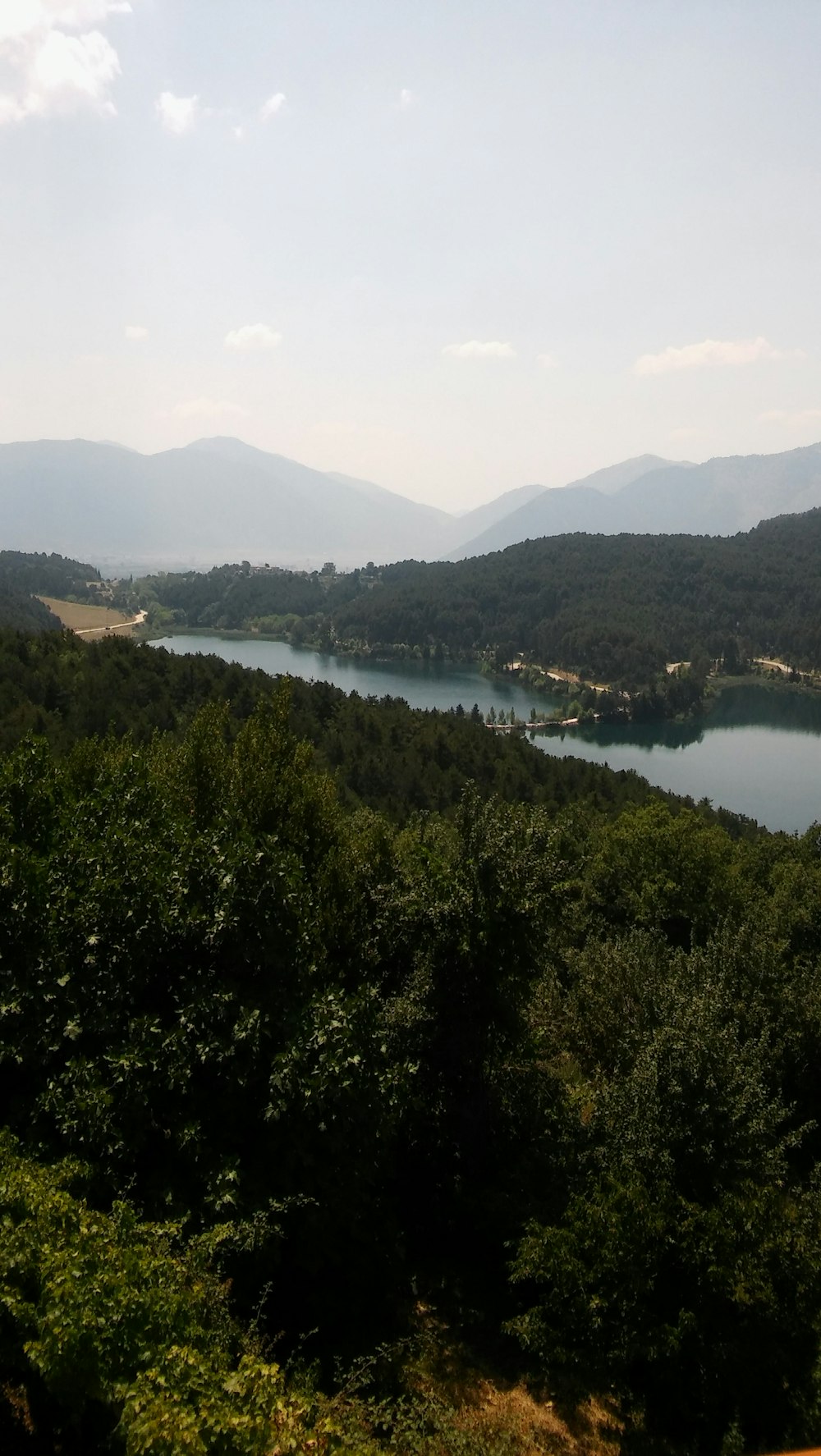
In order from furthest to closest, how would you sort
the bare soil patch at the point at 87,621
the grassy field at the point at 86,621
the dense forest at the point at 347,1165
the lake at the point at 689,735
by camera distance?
the grassy field at the point at 86,621
the bare soil patch at the point at 87,621
the lake at the point at 689,735
the dense forest at the point at 347,1165

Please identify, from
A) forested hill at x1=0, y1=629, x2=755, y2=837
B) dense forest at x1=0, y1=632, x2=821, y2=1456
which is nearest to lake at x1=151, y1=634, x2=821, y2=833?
forested hill at x1=0, y1=629, x2=755, y2=837

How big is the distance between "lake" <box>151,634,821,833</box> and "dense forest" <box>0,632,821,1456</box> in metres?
68.4

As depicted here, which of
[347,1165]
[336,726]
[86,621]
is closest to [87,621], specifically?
[86,621]

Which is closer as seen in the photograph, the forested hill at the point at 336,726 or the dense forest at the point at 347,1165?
the dense forest at the point at 347,1165

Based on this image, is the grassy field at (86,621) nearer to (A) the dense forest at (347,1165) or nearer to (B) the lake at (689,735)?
(B) the lake at (689,735)

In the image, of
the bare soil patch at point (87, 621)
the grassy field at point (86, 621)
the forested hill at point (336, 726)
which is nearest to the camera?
the forested hill at point (336, 726)

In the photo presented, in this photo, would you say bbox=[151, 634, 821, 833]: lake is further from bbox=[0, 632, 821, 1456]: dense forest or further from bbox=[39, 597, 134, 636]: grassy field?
bbox=[0, 632, 821, 1456]: dense forest

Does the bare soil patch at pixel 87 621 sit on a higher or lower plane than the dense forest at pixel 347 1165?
higher

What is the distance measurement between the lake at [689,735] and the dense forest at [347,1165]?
68.4 metres

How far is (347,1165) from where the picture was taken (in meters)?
9.82

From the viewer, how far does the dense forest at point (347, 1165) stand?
22.7ft

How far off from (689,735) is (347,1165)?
12214 centimetres

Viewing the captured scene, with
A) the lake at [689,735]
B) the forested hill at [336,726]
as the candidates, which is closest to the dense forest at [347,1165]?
the forested hill at [336,726]

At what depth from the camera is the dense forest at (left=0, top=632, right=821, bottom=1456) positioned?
272 inches
